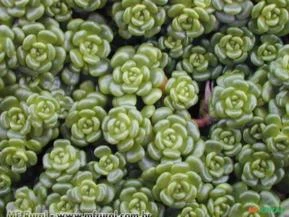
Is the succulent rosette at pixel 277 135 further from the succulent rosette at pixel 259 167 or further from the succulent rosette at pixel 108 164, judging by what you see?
the succulent rosette at pixel 108 164

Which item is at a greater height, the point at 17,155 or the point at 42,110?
the point at 42,110

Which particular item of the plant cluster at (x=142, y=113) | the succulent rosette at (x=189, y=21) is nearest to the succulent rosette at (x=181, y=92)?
the plant cluster at (x=142, y=113)

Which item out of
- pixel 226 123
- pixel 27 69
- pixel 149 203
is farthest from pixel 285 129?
pixel 27 69

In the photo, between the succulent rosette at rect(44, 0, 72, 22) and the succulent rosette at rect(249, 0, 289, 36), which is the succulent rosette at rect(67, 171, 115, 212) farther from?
the succulent rosette at rect(249, 0, 289, 36)

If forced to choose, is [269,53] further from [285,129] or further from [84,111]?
[84,111]

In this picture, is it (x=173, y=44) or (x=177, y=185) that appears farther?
(x=173, y=44)

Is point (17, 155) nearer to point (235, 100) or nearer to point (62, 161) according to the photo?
point (62, 161)

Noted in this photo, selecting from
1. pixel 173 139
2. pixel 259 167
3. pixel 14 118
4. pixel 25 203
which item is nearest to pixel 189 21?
pixel 173 139
